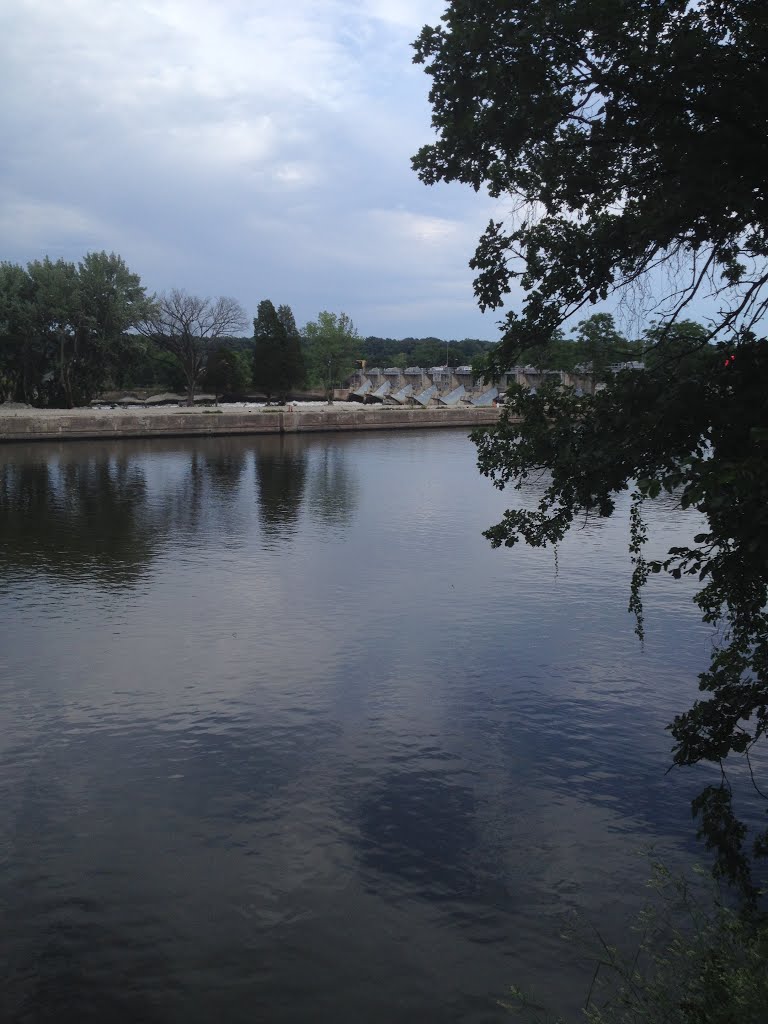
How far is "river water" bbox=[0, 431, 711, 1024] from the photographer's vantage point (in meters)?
6.62

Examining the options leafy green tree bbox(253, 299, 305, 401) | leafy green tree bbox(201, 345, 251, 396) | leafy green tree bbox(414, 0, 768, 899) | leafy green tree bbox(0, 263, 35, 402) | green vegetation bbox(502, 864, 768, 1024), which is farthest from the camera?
leafy green tree bbox(201, 345, 251, 396)

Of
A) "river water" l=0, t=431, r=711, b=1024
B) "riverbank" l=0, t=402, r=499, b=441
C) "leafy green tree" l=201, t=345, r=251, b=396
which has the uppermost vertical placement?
"leafy green tree" l=201, t=345, r=251, b=396

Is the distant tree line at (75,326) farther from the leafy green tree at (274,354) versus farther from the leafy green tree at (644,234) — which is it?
the leafy green tree at (644,234)

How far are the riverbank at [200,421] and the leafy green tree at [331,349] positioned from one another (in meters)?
22.7

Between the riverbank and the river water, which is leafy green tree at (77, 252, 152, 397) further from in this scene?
the river water

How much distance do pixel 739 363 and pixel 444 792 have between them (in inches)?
204

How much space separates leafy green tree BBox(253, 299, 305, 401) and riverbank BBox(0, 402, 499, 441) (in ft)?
43.4

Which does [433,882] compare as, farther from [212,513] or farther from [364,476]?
[364,476]

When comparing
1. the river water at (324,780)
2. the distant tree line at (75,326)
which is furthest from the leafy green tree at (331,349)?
the river water at (324,780)

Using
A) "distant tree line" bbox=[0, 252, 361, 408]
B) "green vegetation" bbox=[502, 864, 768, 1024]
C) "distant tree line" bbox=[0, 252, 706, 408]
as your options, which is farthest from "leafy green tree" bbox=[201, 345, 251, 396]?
"green vegetation" bbox=[502, 864, 768, 1024]

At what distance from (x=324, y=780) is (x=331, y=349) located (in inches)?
3334

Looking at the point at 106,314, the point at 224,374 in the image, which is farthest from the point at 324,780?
the point at 224,374

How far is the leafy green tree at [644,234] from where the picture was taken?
5949 millimetres

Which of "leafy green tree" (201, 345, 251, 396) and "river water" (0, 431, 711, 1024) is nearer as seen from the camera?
"river water" (0, 431, 711, 1024)
